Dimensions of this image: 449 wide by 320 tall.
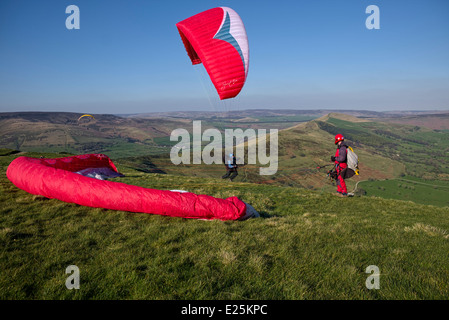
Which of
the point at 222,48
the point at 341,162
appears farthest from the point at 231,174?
the point at 222,48

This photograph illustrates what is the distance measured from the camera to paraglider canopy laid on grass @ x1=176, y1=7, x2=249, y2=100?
444 inches

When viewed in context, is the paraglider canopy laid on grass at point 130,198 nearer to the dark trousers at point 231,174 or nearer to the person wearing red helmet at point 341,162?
the person wearing red helmet at point 341,162

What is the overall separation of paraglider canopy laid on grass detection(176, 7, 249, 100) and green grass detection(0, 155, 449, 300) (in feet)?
24.6

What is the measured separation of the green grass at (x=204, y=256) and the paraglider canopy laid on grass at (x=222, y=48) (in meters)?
7.51

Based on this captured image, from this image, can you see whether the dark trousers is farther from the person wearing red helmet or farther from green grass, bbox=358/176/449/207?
green grass, bbox=358/176/449/207

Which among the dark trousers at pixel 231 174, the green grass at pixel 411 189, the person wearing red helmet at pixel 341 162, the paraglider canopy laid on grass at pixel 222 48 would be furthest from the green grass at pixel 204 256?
the green grass at pixel 411 189

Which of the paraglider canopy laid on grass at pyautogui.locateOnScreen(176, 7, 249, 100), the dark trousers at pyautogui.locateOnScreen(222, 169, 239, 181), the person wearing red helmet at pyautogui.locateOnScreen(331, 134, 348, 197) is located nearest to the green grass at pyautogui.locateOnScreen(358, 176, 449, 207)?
the dark trousers at pyautogui.locateOnScreen(222, 169, 239, 181)

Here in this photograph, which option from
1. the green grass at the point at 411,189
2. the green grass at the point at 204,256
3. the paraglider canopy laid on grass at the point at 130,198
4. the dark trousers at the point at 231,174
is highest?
the paraglider canopy laid on grass at the point at 130,198

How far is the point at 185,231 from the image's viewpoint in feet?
17.1

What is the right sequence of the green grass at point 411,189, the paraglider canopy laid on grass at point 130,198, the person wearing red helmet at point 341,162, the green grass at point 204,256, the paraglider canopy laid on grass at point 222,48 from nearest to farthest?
the green grass at point 204,256
the paraglider canopy laid on grass at point 130,198
the paraglider canopy laid on grass at point 222,48
the person wearing red helmet at point 341,162
the green grass at point 411,189

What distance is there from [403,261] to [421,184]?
11227 cm

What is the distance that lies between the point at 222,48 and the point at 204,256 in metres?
10.1

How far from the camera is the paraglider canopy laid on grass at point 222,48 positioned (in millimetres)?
11266
